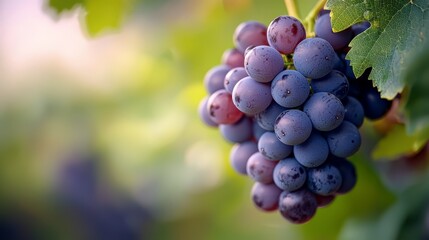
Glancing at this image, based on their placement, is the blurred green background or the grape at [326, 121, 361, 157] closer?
the grape at [326, 121, 361, 157]

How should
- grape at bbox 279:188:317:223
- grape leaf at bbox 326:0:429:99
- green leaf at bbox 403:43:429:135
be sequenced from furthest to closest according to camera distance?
grape at bbox 279:188:317:223 → grape leaf at bbox 326:0:429:99 → green leaf at bbox 403:43:429:135

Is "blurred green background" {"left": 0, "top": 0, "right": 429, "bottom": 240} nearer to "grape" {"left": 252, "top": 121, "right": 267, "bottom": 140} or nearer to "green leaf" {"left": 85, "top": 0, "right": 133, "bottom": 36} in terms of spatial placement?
"green leaf" {"left": 85, "top": 0, "right": 133, "bottom": 36}

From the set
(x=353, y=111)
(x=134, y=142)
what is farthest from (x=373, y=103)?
(x=134, y=142)

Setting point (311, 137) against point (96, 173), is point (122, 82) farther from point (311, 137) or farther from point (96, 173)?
point (311, 137)

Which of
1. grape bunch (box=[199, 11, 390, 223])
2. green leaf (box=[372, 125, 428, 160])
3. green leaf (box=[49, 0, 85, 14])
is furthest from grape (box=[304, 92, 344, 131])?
green leaf (box=[49, 0, 85, 14])

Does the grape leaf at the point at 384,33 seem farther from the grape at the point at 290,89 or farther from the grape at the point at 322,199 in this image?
the grape at the point at 322,199

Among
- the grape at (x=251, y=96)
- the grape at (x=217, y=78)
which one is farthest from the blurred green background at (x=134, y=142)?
the grape at (x=251, y=96)
